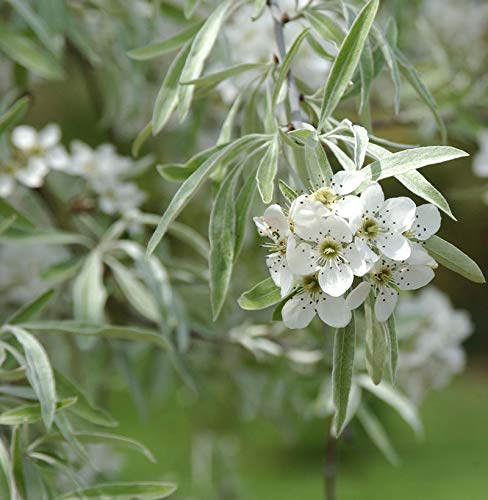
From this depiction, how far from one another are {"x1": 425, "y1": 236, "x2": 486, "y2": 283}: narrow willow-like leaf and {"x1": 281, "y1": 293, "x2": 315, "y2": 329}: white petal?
95 mm

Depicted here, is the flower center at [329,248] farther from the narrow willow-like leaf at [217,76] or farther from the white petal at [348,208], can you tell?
the narrow willow-like leaf at [217,76]

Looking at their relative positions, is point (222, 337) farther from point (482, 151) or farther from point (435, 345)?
point (482, 151)

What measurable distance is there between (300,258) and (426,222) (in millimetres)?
97

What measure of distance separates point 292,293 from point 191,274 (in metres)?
0.71

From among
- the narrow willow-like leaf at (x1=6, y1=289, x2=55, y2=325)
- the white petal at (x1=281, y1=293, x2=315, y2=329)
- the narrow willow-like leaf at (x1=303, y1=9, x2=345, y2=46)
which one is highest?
the narrow willow-like leaf at (x1=303, y1=9, x2=345, y2=46)

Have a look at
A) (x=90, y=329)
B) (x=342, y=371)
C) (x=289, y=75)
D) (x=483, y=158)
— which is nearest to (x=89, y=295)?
(x=90, y=329)

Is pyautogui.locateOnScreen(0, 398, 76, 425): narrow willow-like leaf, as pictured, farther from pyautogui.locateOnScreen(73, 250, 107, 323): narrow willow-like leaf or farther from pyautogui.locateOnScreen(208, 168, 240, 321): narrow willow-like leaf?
pyautogui.locateOnScreen(73, 250, 107, 323): narrow willow-like leaf

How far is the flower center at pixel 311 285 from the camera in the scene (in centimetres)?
71

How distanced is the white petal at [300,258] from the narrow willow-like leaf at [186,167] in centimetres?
23

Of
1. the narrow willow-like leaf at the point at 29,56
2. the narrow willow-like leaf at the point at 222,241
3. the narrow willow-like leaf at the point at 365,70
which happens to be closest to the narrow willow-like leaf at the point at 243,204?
the narrow willow-like leaf at the point at 222,241

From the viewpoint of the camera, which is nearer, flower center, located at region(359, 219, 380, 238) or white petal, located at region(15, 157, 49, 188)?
flower center, located at region(359, 219, 380, 238)

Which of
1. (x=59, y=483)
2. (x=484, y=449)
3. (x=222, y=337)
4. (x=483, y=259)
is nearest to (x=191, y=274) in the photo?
(x=222, y=337)

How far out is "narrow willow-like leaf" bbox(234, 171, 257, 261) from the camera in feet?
2.84

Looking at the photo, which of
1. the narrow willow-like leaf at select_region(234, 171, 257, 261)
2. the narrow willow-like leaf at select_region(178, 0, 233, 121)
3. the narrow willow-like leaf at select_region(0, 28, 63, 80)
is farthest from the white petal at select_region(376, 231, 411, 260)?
the narrow willow-like leaf at select_region(0, 28, 63, 80)
